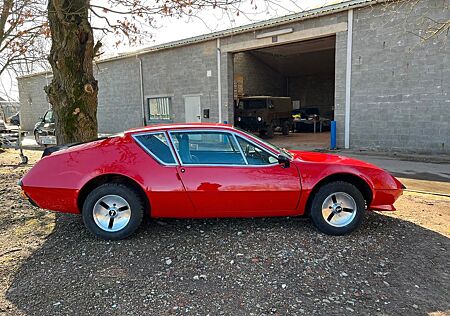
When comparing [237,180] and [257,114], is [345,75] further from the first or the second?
[237,180]

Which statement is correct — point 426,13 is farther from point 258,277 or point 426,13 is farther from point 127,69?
point 127,69

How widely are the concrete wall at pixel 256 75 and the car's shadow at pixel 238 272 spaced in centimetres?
1949

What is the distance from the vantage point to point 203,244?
3.88 metres

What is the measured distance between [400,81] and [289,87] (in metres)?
19.1

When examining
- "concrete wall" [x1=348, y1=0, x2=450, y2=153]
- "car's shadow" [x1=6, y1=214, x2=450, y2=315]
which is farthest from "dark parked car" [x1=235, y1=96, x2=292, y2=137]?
"car's shadow" [x1=6, y1=214, x2=450, y2=315]

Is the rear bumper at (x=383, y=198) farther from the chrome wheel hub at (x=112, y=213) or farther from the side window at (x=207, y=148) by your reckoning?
the chrome wheel hub at (x=112, y=213)

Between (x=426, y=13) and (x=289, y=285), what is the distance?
10586mm

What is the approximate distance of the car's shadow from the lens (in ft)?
9.25

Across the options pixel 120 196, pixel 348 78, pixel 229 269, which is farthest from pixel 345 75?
pixel 229 269

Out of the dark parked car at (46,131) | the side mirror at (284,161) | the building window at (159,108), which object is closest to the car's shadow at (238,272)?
the side mirror at (284,161)

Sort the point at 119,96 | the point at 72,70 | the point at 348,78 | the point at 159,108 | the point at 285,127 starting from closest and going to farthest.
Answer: the point at 72,70, the point at 348,78, the point at 159,108, the point at 285,127, the point at 119,96

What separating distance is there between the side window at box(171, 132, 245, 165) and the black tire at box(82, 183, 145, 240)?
2.37 ft

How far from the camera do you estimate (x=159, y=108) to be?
738 inches

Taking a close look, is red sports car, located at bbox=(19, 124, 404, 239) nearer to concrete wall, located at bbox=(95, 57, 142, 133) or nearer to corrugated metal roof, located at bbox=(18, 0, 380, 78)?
corrugated metal roof, located at bbox=(18, 0, 380, 78)
